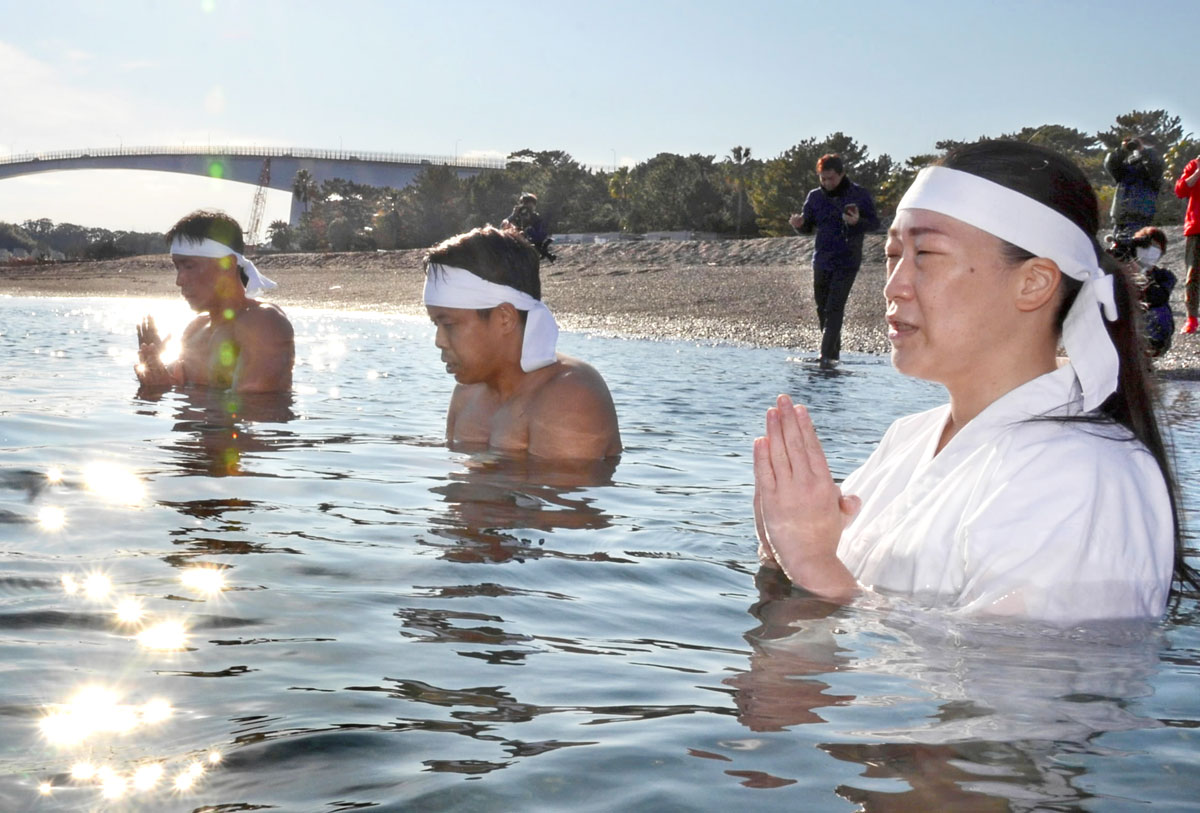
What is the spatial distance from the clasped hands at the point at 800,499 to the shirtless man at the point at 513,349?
9.94ft

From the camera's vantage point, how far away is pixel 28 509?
4.93 m

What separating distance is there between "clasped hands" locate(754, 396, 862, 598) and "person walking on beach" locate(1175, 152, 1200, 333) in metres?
13.5

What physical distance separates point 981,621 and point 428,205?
6069 centimetres

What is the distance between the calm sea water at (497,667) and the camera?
2354mm

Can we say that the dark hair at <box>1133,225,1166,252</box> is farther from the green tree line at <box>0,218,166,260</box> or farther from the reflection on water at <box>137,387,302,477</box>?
the green tree line at <box>0,218,166,260</box>

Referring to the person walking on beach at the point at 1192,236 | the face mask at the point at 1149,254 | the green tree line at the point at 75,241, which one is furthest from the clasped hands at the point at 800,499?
the green tree line at the point at 75,241

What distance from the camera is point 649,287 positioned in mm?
26375

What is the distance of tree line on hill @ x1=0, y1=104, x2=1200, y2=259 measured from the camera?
51625 millimetres

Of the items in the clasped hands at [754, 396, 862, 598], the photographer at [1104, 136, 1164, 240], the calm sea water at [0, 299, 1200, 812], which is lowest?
the calm sea water at [0, 299, 1200, 812]

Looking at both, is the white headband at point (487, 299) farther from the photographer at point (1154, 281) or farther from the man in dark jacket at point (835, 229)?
the man in dark jacket at point (835, 229)

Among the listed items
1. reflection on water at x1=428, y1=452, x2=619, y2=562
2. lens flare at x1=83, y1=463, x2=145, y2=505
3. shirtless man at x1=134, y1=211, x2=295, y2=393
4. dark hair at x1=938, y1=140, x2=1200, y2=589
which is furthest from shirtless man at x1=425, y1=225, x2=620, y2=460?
dark hair at x1=938, y1=140, x2=1200, y2=589

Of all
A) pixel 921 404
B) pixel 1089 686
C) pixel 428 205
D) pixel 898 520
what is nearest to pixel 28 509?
pixel 898 520

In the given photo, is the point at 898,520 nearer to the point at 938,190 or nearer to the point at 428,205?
the point at 938,190

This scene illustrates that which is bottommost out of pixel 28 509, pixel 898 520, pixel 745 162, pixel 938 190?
pixel 28 509
